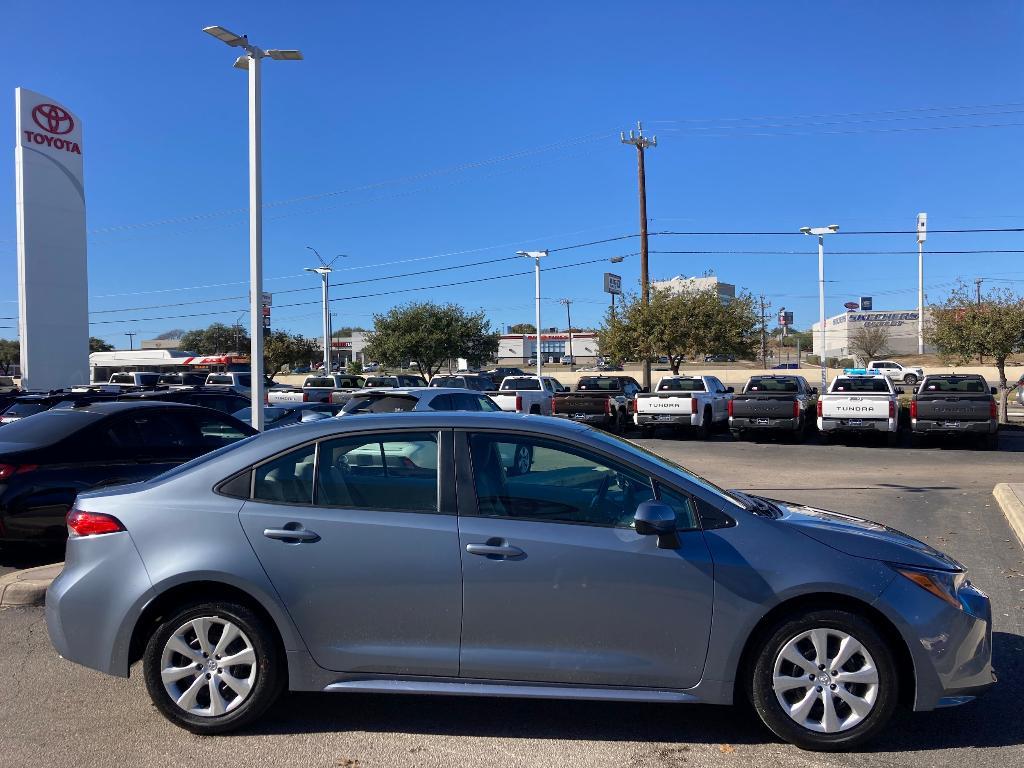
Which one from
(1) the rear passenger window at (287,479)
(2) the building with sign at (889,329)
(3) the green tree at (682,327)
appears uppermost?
(2) the building with sign at (889,329)

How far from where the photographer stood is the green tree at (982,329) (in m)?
24.5

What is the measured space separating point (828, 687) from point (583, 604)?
119 centimetres

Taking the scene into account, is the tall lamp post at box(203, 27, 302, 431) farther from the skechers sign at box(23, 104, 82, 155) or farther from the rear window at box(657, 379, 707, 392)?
the skechers sign at box(23, 104, 82, 155)

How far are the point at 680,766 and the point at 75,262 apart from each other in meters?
29.3

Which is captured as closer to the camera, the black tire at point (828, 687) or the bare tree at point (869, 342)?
the black tire at point (828, 687)

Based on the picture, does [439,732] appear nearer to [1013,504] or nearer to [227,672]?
[227,672]

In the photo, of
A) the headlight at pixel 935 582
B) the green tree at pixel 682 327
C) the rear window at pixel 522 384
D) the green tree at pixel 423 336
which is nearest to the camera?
the headlight at pixel 935 582

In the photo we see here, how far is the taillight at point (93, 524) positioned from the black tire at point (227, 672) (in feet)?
1.76

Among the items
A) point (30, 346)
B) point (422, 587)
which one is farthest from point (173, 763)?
point (30, 346)

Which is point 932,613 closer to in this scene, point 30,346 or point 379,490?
point 379,490

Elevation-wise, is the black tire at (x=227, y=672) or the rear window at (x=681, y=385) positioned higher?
the rear window at (x=681, y=385)

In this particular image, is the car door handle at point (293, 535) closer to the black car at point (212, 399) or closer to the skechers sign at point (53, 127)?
the black car at point (212, 399)

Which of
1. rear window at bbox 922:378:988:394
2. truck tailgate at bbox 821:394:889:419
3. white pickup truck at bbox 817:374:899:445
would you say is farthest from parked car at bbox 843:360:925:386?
truck tailgate at bbox 821:394:889:419

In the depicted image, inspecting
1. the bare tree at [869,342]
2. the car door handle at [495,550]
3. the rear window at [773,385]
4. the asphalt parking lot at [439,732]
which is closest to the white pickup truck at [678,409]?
the rear window at [773,385]
